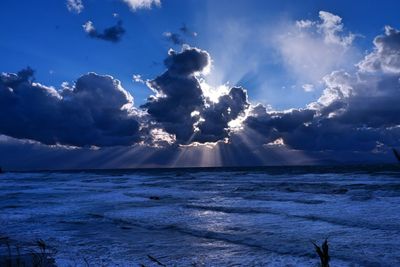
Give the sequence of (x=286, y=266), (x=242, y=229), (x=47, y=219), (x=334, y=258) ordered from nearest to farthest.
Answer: (x=286, y=266), (x=334, y=258), (x=242, y=229), (x=47, y=219)

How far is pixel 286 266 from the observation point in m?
9.35

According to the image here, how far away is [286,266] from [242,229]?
15.4 ft

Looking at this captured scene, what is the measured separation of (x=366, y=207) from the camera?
2036 centimetres

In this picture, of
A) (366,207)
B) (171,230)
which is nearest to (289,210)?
(366,207)

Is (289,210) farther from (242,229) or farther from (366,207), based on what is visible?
(242,229)

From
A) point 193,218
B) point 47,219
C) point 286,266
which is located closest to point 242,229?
point 193,218

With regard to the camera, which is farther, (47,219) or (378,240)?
(47,219)

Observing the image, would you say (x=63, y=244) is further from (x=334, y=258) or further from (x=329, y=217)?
(x=329, y=217)

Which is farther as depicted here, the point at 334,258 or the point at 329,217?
the point at 329,217

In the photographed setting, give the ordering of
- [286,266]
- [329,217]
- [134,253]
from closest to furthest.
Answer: [286,266], [134,253], [329,217]

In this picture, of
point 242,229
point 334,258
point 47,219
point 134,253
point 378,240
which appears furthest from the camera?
point 47,219

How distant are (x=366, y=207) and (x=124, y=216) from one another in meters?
12.1

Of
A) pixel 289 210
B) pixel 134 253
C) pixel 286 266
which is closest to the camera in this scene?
pixel 286 266

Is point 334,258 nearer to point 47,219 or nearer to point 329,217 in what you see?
point 329,217
